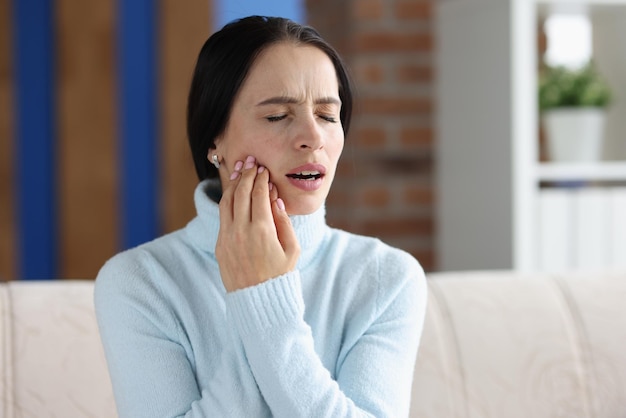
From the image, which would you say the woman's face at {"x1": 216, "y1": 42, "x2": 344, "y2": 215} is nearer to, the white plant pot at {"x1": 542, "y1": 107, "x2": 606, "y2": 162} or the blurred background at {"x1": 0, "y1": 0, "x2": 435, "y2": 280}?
the white plant pot at {"x1": 542, "y1": 107, "x2": 606, "y2": 162}

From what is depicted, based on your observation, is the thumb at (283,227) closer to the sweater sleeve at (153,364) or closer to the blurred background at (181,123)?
the sweater sleeve at (153,364)

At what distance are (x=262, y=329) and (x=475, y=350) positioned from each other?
1.86 feet

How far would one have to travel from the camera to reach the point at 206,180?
→ 1555mm

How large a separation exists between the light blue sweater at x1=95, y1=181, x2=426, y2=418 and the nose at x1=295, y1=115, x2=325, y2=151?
5.8 inches

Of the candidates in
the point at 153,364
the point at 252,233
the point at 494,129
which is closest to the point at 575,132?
the point at 494,129

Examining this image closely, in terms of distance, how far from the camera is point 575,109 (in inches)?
A: 112

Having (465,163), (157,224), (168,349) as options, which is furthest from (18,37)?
(168,349)

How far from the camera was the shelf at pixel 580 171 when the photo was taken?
111 inches

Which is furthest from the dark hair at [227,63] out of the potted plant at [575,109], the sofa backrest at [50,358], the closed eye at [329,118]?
the potted plant at [575,109]

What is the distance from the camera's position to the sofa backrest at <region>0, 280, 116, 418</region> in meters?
1.58

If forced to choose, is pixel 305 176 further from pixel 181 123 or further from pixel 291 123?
pixel 181 123

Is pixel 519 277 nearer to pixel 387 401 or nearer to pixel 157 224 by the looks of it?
pixel 387 401

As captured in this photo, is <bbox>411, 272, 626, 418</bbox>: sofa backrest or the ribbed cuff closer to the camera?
the ribbed cuff

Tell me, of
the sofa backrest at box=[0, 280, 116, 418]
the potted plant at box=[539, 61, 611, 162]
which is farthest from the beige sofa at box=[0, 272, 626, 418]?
the potted plant at box=[539, 61, 611, 162]
